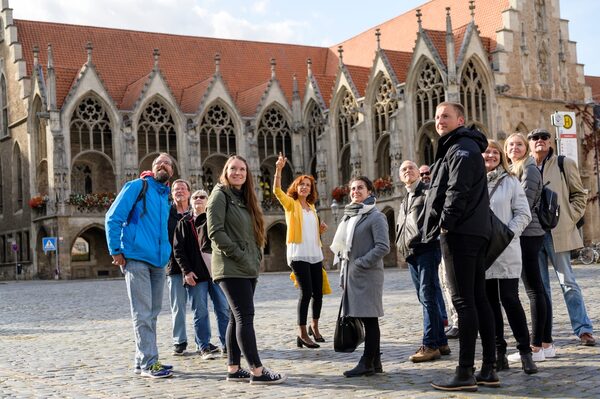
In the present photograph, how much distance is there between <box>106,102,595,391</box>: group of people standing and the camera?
265 inches

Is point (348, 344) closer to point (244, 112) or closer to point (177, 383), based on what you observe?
point (177, 383)

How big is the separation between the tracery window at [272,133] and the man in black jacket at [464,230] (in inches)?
1454

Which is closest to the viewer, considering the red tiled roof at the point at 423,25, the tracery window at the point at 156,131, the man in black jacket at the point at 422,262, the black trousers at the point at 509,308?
the black trousers at the point at 509,308

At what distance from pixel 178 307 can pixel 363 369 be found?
9.70 feet

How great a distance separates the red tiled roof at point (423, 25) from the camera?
38.8 m

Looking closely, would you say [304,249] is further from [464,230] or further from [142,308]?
[464,230]

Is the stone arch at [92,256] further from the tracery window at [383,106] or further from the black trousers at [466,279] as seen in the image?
the black trousers at [466,279]

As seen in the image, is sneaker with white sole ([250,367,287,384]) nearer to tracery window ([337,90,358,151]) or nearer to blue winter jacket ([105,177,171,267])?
blue winter jacket ([105,177,171,267])

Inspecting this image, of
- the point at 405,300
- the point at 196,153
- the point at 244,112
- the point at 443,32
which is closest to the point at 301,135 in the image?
the point at 244,112

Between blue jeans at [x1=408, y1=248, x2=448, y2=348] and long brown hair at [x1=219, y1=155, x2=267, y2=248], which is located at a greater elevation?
long brown hair at [x1=219, y1=155, x2=267, y2=248]

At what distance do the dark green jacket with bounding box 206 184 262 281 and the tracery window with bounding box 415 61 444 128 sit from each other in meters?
29.6

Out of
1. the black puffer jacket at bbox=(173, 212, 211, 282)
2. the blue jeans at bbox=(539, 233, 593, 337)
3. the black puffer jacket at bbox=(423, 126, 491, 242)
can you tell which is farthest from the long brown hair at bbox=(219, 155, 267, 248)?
the blue jeans at bbox=(539, 233, 593, 337)

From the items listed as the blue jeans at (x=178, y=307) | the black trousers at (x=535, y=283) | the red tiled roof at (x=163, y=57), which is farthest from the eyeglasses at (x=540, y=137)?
the red tiled roof at (x=163, y=57)

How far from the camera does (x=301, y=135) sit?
43938 mm
